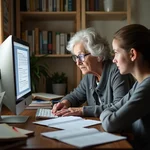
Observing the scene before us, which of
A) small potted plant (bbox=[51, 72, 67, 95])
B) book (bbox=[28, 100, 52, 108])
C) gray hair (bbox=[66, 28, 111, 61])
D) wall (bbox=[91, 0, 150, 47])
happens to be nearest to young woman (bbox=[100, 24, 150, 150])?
gray hair (bbox=[66, 28, 111, 61])

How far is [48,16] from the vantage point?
2.93m

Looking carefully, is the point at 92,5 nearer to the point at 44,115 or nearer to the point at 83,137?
the point at 44,115

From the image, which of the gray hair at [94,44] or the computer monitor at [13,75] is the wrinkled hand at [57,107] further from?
the gray hair at [94,44]

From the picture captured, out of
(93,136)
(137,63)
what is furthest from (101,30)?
(93,136)

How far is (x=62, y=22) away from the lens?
3100 millimetres

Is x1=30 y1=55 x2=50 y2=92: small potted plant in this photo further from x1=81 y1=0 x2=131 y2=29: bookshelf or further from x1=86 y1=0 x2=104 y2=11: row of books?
x1=86 y1=0 x2=104 y2=11: row of books

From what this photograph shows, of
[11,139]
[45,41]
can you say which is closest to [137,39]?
[11,139]

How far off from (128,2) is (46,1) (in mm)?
799

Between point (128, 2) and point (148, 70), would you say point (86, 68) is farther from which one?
point (128, 2)

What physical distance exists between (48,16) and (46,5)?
124 mm

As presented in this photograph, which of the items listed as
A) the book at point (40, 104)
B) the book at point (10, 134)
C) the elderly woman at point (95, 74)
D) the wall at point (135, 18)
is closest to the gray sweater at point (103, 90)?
the elderly woman at point (95, 74)

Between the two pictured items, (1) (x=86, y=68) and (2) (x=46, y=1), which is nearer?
(1) (x=86, y=68)

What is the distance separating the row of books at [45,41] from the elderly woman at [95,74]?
80 centimetres

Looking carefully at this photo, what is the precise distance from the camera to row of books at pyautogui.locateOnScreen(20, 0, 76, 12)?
283cm
